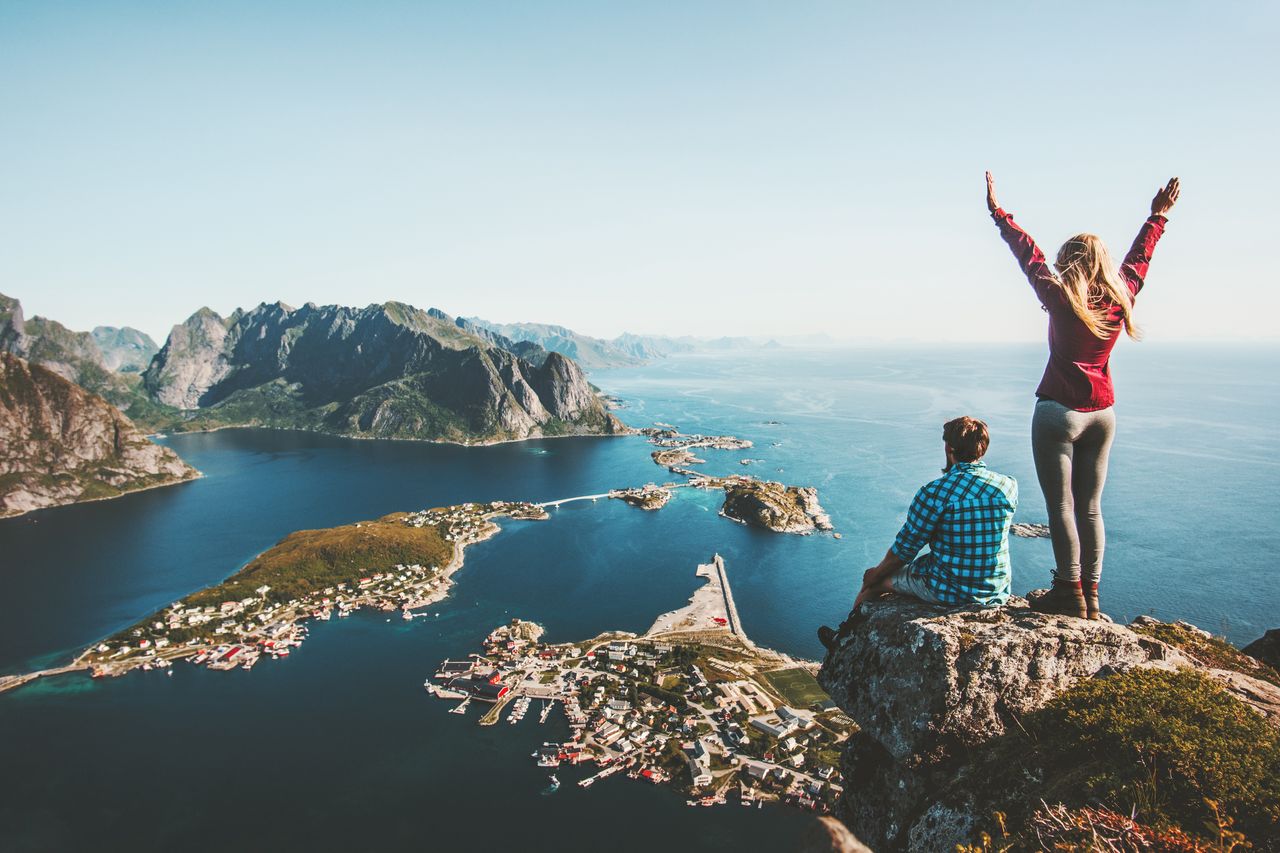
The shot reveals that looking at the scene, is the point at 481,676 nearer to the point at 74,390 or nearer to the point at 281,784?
the point at 281,784

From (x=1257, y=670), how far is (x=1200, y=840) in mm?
4961

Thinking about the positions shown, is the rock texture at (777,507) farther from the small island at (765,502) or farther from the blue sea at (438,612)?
the blue sea at (438,612)

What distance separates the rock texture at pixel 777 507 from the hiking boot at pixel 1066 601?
3322 inches

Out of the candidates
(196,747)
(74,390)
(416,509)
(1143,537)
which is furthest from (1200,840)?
(74,390)

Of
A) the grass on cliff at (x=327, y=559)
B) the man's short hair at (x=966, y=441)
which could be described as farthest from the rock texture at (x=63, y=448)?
the man's short hair at (x=966, y=441)

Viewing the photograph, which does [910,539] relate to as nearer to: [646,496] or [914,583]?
[914,583]

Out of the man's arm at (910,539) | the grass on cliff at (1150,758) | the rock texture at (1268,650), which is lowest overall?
the rock texture at (1268,650)

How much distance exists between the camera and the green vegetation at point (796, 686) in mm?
46281

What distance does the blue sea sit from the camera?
37.2 meters

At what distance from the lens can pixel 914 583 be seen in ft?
21.5

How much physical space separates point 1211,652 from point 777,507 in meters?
88.4

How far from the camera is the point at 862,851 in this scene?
3094 millimetres

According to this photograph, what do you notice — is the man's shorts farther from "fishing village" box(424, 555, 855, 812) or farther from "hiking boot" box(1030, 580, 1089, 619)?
"fishing village" box(424, 555, 855, 812)

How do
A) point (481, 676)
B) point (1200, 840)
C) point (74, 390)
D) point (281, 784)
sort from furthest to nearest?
point (74, 390)
point (481, 676)
point (281, 784)
point (1200, 840)
